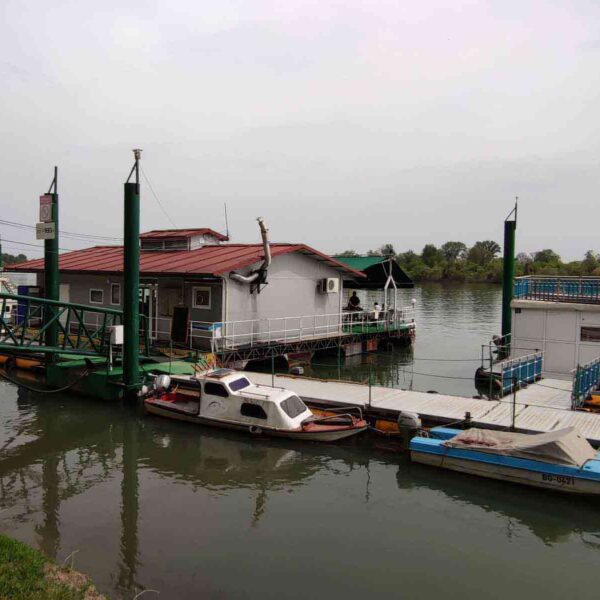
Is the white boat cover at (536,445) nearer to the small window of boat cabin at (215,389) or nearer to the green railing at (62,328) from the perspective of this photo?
the small window of boat cabin at (215,389)

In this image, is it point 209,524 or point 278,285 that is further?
point 278,285

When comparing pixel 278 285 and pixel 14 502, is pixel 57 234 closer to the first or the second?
pixel 278 285

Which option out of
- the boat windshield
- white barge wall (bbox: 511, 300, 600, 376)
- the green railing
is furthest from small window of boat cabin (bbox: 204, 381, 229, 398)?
white barge wall (bbox: 511, 300, 600, 376)

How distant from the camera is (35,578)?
8.52 meters

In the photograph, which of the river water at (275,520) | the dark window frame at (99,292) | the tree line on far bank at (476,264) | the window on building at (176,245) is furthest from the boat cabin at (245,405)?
the tree line on far bank at (476,264)

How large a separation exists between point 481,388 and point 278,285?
36.9 feet

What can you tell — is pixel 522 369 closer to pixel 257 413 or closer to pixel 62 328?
pixel 257 413

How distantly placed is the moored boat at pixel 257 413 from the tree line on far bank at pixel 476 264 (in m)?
88.0

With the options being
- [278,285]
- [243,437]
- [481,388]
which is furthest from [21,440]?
[481,388]

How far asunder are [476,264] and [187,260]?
374 feet

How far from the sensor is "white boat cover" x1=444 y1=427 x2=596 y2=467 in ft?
43.2

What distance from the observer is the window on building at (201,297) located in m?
26.9

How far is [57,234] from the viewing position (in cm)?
2519

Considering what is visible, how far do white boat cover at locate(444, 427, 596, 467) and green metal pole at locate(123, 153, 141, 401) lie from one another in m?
11.8
